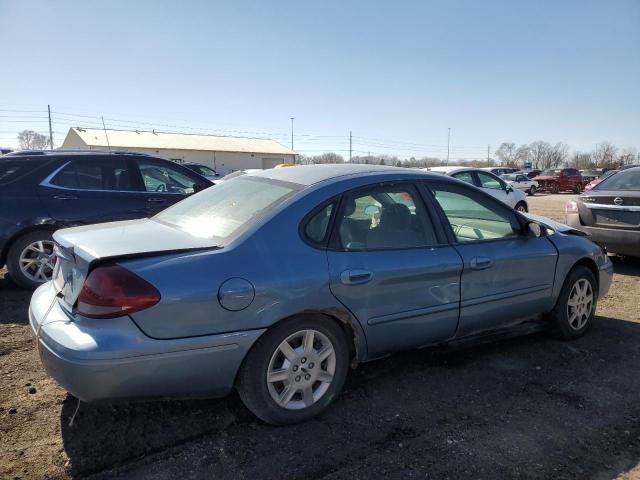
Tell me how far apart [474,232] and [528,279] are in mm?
589

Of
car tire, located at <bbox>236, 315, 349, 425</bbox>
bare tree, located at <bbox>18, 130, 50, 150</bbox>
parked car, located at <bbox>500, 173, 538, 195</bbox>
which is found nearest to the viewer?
car tire, located at <bbox>236, 315, 349, 425</bbox>

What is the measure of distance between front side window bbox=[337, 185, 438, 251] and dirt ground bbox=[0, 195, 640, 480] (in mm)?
945

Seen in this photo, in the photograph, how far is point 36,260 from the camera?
5.73 metres

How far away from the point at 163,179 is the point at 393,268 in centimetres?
455

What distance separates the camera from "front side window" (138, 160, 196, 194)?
6.54 metres

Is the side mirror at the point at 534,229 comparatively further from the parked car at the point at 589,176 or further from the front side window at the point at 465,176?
the parked car at the point at 589,176

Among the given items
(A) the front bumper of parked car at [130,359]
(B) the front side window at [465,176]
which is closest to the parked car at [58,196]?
(A) the front bumper of parked car at [130,359]

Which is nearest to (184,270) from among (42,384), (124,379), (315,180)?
(124,379)

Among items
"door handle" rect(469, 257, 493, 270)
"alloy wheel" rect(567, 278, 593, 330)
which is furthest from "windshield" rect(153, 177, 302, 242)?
"alloy wheel" rect(567, 278, 593, 330)

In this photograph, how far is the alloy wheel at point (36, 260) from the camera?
5.65m

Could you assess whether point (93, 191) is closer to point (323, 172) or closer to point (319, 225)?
point (323, 172)

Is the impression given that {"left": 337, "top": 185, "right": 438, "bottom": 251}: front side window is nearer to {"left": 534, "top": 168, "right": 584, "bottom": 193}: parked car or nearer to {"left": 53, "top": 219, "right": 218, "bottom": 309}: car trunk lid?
{"left": 53, "top": 219, "right": 218, "bottom": 309}: car trunk lid

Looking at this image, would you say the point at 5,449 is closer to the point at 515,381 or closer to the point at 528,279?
the point at 515,381

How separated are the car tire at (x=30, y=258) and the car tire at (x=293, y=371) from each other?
4065 mm
